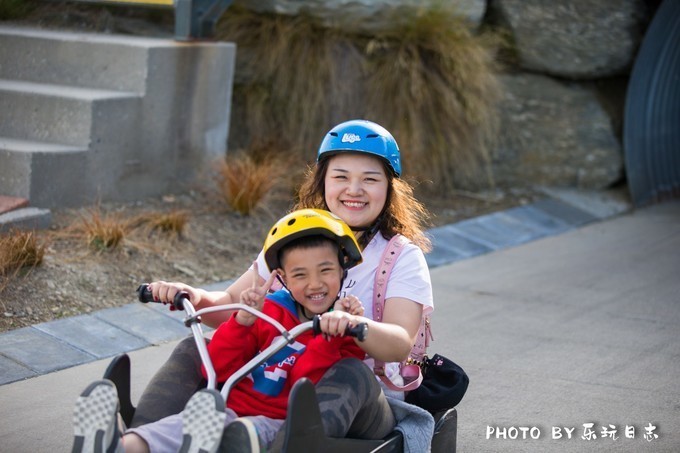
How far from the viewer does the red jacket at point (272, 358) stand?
3.22 meters

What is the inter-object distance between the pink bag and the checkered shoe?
2.45ft

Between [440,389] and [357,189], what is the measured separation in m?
0.75

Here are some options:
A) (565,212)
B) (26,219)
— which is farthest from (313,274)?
(565,212)

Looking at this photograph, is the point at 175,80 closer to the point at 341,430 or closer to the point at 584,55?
the point at 584,55

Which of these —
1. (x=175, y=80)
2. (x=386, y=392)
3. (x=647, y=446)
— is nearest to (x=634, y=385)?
(x=647, y=446)

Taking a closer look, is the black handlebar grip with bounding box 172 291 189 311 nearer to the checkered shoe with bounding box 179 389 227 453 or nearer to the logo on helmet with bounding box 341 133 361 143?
the checkered shoe with bounding box 179 389 227 453

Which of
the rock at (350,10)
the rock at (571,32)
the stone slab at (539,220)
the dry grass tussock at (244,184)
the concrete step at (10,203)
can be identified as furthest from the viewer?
the rock at (571,32)

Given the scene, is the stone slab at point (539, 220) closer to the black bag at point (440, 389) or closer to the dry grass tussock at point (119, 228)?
the dry grass tussock at point (119, 228)

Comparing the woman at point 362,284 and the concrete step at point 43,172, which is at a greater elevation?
the woman at point 362,284

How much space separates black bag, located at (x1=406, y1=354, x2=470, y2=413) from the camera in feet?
11.7

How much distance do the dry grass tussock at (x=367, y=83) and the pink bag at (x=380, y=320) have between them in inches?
168

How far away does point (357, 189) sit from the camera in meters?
3.66

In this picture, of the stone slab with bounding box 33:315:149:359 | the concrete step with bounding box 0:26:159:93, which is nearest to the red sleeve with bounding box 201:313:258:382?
the stone slab with bounding box 33:315:149:359

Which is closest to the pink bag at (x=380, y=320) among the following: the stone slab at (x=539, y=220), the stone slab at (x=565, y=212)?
the stone slab at (x=539, y=220)
